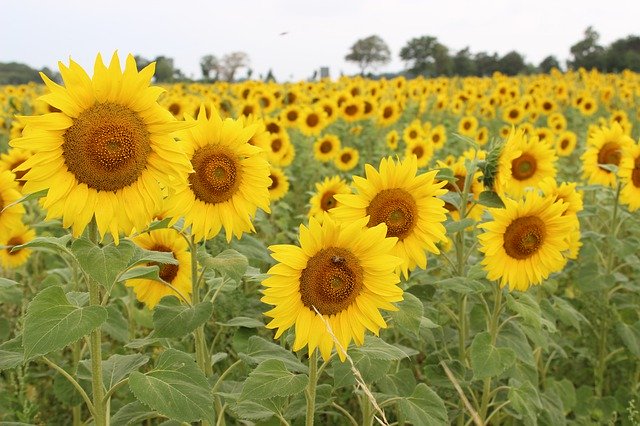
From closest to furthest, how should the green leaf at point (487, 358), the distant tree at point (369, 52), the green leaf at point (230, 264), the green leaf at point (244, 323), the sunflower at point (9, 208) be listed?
the green leaf at point (230, 264)
the green leaf at point (244, 323)
the green leaf at point (487, 358)
the sunflower at point (9, 208)
the distant tree at point (369, 52)

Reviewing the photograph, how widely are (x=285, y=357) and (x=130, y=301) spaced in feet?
4.91

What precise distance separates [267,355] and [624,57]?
35697 millimetres

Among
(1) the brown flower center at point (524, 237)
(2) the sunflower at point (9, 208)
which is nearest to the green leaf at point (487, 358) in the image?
(1) the brown flower center at point (524, 237)

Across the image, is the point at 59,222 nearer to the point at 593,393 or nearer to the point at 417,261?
the point at 417,261

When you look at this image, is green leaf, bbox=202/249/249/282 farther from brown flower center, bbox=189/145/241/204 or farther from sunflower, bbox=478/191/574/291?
sunflower, bbox=478/191/574/291

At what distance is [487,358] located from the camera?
246 centimetres

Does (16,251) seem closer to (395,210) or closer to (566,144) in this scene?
(395,210)

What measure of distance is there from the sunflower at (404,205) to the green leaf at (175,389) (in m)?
0.81

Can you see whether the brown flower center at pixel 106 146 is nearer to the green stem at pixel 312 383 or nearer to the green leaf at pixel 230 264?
the green leaf at pixel 230 264

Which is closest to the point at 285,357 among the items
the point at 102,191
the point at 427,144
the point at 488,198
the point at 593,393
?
the point at 102,191

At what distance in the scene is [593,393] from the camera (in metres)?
3.71

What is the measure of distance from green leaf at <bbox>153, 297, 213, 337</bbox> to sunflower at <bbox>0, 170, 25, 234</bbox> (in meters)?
1.18

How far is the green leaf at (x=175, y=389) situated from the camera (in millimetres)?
1724

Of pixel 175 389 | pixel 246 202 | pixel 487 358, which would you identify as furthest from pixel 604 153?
pixel 175 389
